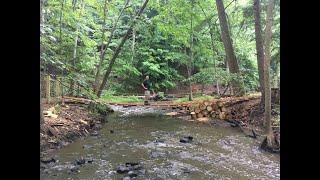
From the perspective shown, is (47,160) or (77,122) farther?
(77,122)

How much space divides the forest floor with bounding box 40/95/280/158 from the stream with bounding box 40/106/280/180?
0.32 meters

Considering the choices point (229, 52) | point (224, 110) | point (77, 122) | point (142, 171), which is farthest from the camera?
point (229, 52)

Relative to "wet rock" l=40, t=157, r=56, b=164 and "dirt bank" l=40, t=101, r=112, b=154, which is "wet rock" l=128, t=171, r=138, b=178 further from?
"dirt bank" l=40, t=101, r=112, b=154

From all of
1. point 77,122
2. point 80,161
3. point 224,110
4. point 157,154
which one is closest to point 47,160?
point 80,161

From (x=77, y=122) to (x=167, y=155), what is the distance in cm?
369

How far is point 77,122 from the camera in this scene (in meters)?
10.6

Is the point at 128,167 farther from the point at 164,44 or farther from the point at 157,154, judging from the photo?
the point at 164,44

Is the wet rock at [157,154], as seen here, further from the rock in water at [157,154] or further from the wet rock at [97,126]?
the wet rock at [97,126]

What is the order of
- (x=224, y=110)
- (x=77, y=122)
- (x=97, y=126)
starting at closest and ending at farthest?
(x=77, y=122)
(x=97, y=126)
(x=224, y=110)

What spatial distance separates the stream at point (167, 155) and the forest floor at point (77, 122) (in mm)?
316

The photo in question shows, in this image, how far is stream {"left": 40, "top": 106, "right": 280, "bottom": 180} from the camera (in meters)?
6.77

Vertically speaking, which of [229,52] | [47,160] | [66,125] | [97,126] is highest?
[229,52]

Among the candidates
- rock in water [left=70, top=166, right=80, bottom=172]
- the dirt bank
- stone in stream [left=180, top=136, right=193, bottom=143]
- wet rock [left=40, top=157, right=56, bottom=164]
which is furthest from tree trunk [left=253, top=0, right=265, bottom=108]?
wet rock [left=40, top=157, right=56, bottom=164]
